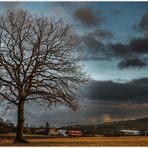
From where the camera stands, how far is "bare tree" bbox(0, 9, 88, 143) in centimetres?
1317

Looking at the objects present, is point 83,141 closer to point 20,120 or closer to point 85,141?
point 85,141

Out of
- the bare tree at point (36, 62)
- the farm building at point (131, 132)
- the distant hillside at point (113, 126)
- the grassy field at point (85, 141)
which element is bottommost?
the grassy field at point (85, 141)

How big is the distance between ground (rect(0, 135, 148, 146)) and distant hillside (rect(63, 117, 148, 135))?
191 millimetres

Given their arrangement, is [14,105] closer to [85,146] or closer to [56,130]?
[56,130]

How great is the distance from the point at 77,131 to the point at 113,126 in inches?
34.1

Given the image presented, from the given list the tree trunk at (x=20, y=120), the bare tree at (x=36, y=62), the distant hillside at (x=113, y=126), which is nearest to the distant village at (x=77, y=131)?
the distant hillside at (x=113, y=126)

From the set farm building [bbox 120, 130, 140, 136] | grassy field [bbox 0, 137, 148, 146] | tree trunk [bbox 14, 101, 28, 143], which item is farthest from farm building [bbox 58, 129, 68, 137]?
farm building [bbox 120, 130, 140, 136]

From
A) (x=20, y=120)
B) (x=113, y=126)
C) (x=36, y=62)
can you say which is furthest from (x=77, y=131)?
(x=36, y=62)

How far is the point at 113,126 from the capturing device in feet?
42.7

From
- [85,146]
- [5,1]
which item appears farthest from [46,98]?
[5,1]

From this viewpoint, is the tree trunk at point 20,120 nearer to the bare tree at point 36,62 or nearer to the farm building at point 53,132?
the bare tree at point 36,62

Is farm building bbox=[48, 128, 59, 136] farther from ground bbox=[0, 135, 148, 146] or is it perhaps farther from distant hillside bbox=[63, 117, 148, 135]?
distant hillside bbox=[63, 117, 148, 135]

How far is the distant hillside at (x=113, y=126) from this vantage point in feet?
41.9

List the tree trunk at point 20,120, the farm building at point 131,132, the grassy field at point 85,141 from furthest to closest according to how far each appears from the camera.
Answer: the tree trunk at point 20,120 < the farm building at point 131,132 < the grassy field at point 85,141
